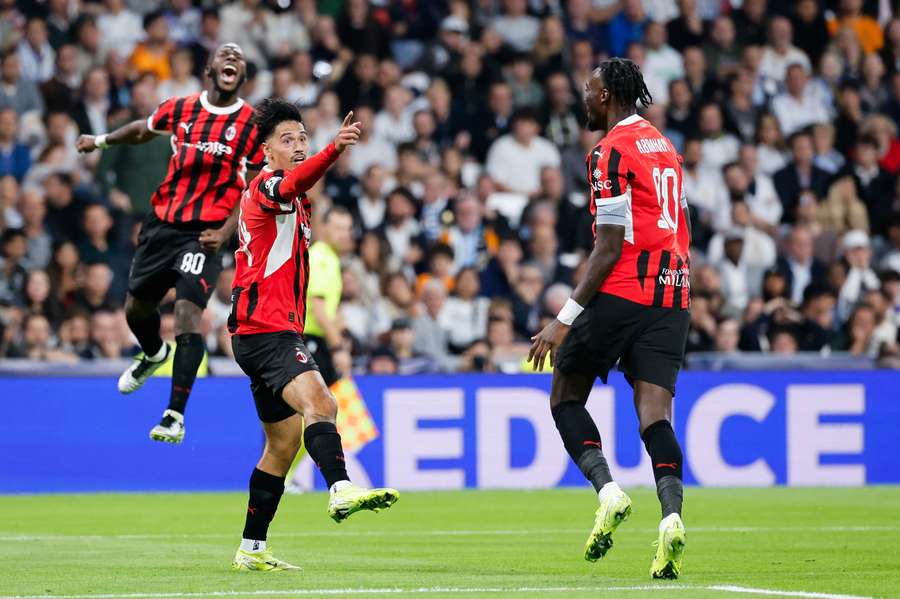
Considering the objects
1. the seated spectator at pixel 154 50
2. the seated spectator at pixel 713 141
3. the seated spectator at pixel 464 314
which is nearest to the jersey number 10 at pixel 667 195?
the seated spectator at pixel 464 314

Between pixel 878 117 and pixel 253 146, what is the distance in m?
12.5

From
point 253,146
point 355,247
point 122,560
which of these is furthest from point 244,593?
point 355,247

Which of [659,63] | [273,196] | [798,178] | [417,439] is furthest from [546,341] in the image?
[659,63]

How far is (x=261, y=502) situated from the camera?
8.20 m

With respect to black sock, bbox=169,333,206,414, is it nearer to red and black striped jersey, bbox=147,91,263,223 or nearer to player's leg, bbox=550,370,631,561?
red and black striped jersey, bbox=147,91,263,223

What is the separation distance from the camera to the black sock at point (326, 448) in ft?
25.7

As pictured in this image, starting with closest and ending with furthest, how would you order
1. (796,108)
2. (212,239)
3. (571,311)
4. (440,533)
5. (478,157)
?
(571,311) < (212,239) < (440,533) < (478,157) < (796,108)

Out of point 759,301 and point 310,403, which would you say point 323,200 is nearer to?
point 759,301

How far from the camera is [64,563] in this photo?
28.6 feet

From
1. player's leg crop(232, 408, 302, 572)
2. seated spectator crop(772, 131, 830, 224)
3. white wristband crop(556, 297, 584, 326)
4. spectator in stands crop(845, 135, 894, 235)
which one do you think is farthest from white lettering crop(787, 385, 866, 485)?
player's leg crop(232, 408, 302, 572)

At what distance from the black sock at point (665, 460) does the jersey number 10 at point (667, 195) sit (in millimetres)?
993

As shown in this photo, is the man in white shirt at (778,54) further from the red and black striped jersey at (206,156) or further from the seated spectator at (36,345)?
the red and black striped jersey at (206,156)

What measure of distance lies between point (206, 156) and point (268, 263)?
2.74 m

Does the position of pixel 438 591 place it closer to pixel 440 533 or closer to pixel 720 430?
pixel 440 533
